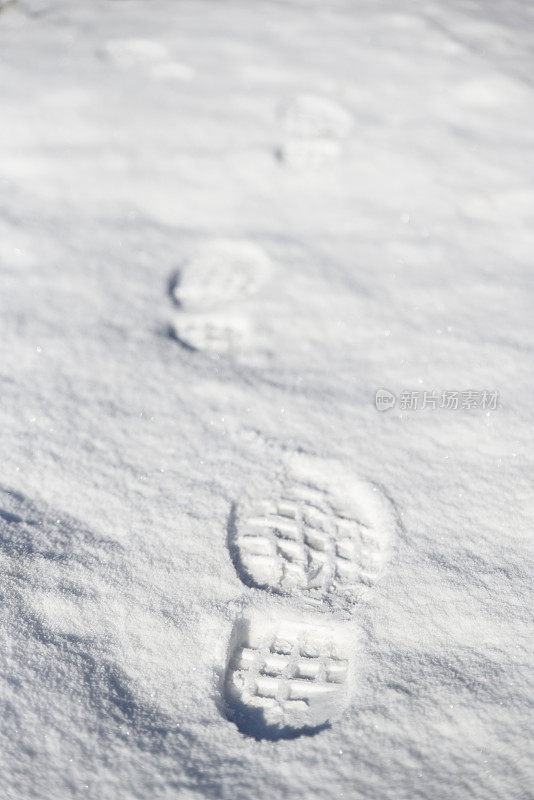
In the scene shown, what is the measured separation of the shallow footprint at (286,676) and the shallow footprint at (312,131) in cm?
164

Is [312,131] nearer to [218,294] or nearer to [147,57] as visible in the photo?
[147,57]

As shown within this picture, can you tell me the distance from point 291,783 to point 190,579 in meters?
0.38

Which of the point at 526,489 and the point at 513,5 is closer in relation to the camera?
the point at 526,489

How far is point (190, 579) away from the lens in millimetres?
1163

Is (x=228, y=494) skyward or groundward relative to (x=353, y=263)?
groundward

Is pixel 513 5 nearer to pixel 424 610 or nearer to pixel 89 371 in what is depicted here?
pixel 89 371

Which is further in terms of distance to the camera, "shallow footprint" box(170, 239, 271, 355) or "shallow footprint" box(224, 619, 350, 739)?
"shallow footprint" box(170, 239, 271, 355)

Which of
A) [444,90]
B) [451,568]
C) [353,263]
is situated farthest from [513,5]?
[451,568]

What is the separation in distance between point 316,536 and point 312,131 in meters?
1.70

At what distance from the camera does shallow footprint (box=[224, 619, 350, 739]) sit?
104 cm

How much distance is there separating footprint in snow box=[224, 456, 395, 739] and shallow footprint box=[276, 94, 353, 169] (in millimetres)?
1336

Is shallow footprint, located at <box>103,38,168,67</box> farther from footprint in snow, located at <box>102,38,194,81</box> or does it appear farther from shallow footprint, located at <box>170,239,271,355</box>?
shallow footprint, located at <box>170,239,271,355</box>

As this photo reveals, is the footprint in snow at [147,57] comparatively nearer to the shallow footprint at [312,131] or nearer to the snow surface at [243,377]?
the snow surface at [243,377]

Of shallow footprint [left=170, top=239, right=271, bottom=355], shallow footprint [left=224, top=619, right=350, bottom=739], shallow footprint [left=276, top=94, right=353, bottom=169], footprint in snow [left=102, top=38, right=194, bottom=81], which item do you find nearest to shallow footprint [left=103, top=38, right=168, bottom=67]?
footprint in snow [left=102, top=38, right=194, bottom=81]
